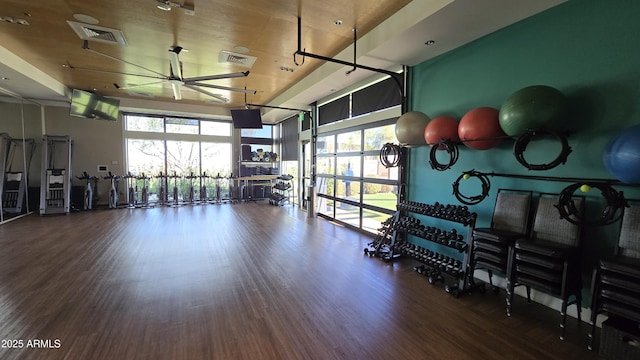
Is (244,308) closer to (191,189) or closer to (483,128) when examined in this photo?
(483,128)

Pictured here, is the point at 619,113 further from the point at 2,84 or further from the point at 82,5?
the point at 2,84

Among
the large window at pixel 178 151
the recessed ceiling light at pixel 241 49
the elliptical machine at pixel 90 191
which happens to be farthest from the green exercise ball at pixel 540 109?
the elliptical machine at pixel 90 191

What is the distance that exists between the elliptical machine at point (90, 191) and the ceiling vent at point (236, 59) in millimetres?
6826

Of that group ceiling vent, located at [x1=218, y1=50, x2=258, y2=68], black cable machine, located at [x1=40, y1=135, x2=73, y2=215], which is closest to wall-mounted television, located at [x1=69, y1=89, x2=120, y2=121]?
black cable machine, located at [x1=40, y1=135, x2=73, y2=215]

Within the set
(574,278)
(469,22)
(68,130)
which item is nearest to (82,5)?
(469,22)

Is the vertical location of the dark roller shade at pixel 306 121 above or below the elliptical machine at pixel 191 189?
above

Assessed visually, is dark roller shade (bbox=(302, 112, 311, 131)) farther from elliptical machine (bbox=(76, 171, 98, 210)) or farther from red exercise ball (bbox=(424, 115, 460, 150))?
elliptical machine (bbox=(76, 171, 98, 210))

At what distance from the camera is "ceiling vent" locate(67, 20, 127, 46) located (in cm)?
436

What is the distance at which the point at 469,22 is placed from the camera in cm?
337

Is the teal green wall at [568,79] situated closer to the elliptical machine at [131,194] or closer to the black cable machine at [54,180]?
the elliptical machine at [131,194]

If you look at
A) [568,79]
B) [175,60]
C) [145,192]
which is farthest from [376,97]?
[145,192]

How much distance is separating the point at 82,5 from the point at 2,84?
17.2 ft

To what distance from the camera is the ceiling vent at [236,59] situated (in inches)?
218

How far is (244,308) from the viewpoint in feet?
9.82
